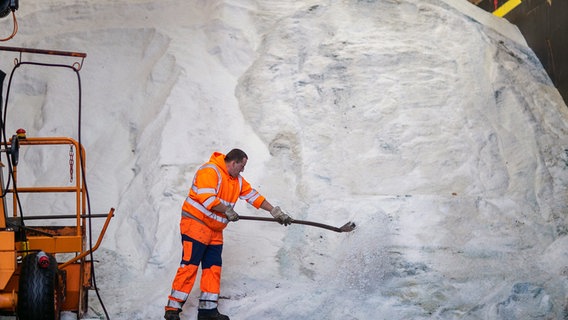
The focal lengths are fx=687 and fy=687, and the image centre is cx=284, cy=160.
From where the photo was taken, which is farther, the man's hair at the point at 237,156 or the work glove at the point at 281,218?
the work glove at the point at 281,218

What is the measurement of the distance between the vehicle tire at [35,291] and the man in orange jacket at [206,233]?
112 centimetres

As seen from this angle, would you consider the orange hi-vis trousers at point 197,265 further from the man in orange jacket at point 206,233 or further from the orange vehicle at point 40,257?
the orange vehicle at point 40,257

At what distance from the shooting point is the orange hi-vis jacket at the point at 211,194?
6.45 meters

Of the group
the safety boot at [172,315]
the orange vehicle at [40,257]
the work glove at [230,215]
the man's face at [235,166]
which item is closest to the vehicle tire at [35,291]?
the orange vehicle at [40,257]

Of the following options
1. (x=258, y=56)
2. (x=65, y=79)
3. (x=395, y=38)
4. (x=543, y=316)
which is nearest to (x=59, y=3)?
(x=65, y=79)

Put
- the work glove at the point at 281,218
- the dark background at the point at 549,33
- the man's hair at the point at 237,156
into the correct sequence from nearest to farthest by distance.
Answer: the man's hair at the point at 237,156, the work glove at the point at 281,218, the dark background at the point at 549,33

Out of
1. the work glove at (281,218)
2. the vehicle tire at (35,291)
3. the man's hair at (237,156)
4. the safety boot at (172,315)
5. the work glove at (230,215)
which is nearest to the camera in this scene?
the vehicle tire at (35,291)

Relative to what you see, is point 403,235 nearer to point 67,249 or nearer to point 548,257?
point 548,257

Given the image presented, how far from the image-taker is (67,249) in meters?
6.54

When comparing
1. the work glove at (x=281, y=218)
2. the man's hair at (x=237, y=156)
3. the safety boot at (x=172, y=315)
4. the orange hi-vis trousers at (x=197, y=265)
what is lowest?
the safety boot at (x=172, y=315)

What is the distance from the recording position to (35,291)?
18.2 ft

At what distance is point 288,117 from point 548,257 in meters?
3.77

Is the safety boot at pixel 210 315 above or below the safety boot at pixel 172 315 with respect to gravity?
below

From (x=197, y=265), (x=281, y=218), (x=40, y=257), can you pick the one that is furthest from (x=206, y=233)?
(x=40, y=257)
